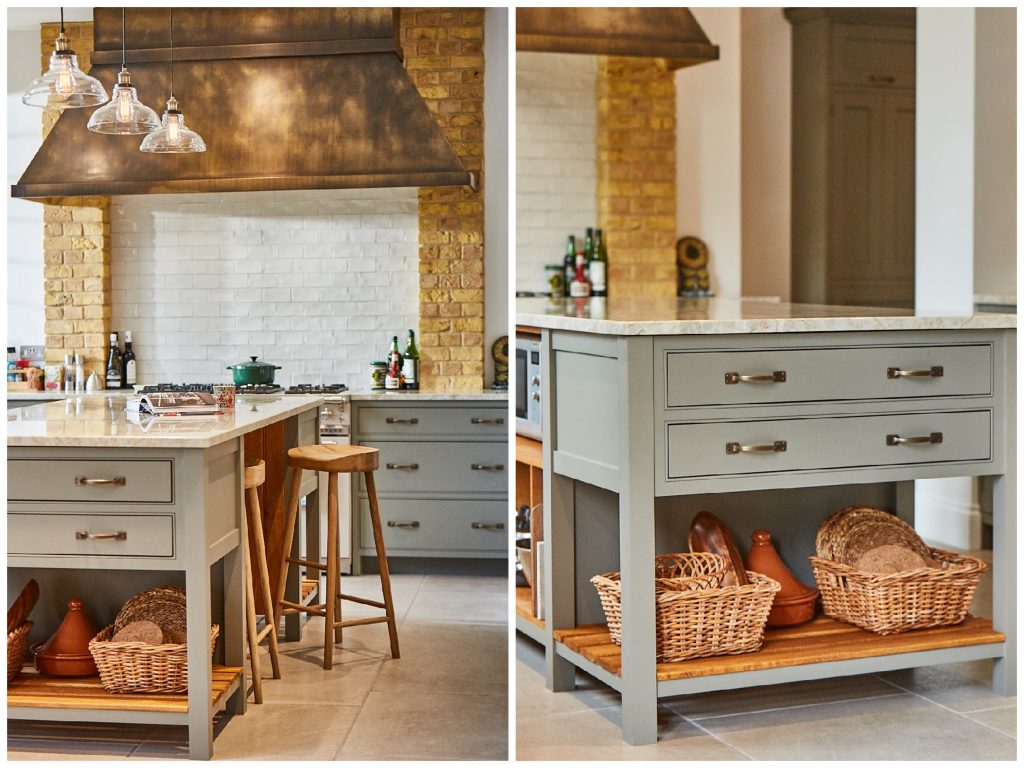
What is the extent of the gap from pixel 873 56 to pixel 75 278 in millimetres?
4486

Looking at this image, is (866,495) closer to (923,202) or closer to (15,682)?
(923,202)

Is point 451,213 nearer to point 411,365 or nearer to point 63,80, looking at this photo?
point 411,365

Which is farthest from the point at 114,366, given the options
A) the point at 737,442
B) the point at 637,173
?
the point at 737,442

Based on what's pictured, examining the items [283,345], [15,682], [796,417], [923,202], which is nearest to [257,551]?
[15,682]

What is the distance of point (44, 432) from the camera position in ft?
9.47

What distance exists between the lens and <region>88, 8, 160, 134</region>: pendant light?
3545mm

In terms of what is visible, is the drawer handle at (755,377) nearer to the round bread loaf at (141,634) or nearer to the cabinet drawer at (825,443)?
the cabinet drawer at (825,443)

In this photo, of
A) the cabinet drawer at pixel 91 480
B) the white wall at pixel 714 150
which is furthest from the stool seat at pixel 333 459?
the white wall at pixel 714 150

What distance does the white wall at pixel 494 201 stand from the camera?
18.5ft

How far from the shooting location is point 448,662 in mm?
3811

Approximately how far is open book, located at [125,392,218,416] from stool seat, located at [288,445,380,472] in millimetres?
468

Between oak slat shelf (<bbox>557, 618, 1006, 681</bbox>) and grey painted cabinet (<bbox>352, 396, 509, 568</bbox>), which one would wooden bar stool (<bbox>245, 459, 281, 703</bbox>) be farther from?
grey painted cabinet (<bbox>352, 396, 509, 568</bbox>)

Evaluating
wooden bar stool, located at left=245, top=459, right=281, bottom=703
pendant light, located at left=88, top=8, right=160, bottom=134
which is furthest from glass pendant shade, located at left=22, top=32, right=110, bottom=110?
wooden bar stool, located at left=245, top=459, right=281, bottom=703

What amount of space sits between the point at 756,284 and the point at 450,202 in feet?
6.60
